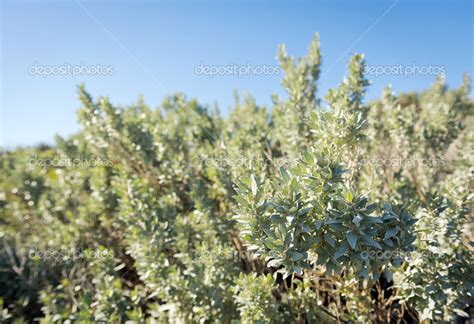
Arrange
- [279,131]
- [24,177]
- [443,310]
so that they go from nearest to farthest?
[443,310] → [279,131] → [24,177]

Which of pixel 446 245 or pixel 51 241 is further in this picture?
pixel 51 241

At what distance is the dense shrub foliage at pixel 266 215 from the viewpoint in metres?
1.58

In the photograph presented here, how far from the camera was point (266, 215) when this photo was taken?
5.25ft

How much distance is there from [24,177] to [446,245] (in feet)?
20.8

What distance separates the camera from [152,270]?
104 inches

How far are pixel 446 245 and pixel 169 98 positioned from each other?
4392mm

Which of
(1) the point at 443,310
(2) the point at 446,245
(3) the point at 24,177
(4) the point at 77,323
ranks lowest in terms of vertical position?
(4) the point at 77,323

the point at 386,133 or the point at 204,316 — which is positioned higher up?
the point at 386,133

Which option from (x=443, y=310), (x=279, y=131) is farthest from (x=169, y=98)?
(x=443, y=310)

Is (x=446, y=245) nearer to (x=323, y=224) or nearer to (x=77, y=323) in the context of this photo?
(x=323, y=224)

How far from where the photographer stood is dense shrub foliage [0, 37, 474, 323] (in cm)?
158

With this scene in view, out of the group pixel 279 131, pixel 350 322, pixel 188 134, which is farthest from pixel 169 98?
pixel 350 322

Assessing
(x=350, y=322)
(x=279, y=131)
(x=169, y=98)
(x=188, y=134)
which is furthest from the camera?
(x=169, y=98)

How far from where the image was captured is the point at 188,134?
4.36m
